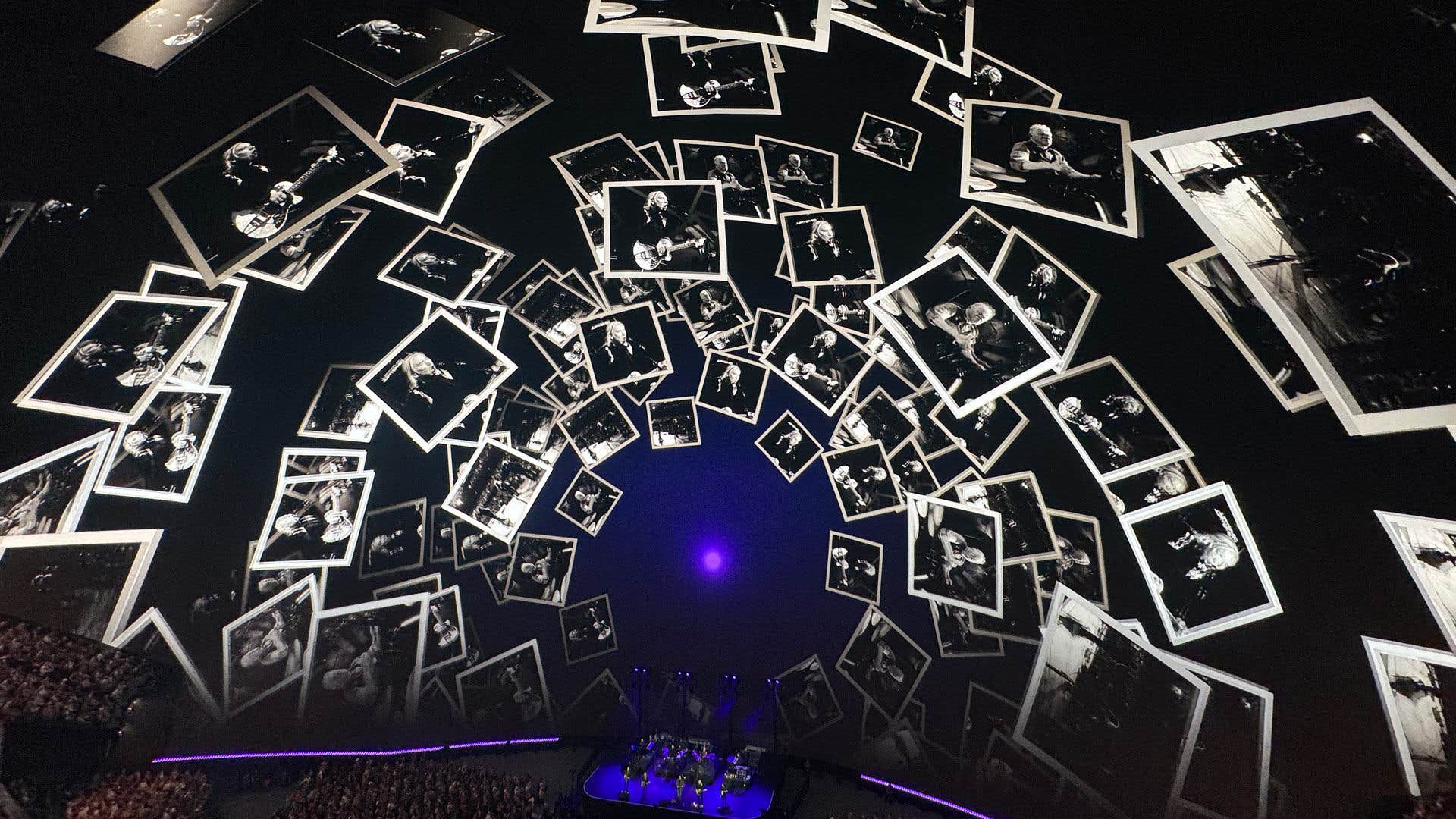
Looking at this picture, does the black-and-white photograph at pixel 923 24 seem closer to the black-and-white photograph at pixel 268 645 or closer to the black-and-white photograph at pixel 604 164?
the black-and-white photograph at pixel 604 164

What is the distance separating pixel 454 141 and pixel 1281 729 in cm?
733

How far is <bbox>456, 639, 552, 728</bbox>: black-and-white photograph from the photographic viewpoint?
9.74 meters

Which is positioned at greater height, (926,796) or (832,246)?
(832,246)

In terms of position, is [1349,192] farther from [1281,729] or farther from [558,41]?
[558,41]

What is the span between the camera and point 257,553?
8.32 m

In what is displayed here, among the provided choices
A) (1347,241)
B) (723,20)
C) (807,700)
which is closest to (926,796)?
(807,700)

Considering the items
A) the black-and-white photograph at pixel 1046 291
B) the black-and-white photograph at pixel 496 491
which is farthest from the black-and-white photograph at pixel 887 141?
the black-and-white photograph at pixel 496 491

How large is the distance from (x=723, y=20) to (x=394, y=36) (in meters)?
2.24

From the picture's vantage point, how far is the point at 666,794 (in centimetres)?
901

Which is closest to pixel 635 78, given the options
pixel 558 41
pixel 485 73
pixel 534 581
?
pixel 558 41

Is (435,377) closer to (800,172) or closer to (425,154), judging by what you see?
(425,154)

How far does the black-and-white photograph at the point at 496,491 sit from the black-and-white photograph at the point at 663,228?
3.33 meters

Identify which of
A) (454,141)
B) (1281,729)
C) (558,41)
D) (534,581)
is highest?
(558,41)

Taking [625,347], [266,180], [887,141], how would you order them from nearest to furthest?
[266,180] < [887,141] < [625,347]
